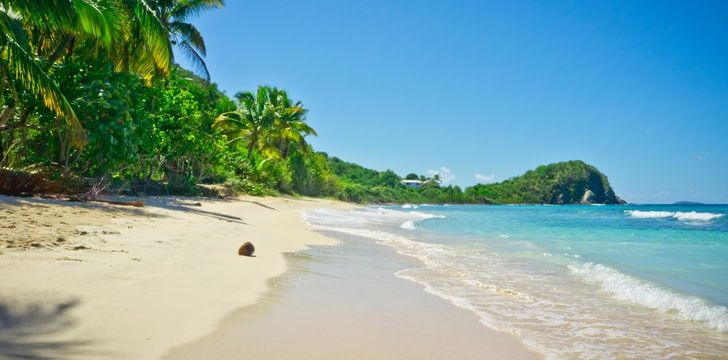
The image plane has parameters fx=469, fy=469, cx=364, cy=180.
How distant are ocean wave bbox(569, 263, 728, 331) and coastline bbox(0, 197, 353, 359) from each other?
4503 millimetres

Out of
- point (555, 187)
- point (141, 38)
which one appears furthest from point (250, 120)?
point (555, 187)

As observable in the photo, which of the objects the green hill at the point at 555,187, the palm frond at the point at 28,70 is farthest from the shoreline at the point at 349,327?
the green hill at the point at 555,187

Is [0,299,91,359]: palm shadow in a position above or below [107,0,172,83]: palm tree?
below

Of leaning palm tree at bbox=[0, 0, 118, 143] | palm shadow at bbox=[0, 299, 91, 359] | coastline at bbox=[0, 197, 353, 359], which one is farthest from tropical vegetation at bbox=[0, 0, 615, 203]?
palm shadow at bbox=[0, 299, 91, 359]

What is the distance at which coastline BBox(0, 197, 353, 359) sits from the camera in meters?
2.82

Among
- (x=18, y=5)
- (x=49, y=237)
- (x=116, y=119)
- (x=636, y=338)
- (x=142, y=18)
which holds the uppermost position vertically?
(x=142, y=18)

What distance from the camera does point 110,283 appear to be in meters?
4.07

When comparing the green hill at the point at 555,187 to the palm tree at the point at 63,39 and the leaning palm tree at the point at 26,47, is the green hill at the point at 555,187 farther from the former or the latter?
the leaning palm tree at the point at 26,47

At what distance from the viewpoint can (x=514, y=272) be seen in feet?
25.1

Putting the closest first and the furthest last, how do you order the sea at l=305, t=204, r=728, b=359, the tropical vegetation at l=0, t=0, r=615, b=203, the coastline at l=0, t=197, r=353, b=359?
the coastline at l=0, t=197, r=353, b=359
the sea at l=305, t=204, r=728, b=359
the tropical vegetation at l=0, t=0, r=615, b=203

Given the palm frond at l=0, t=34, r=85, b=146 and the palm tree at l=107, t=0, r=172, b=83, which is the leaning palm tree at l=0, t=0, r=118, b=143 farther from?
the palm tree at l=107, t=0, r=172, b=83

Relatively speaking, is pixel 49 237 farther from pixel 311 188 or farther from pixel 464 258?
pixel 311 188

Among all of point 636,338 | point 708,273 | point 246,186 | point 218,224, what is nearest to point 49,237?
point 218,224

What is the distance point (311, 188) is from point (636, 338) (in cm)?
4285
